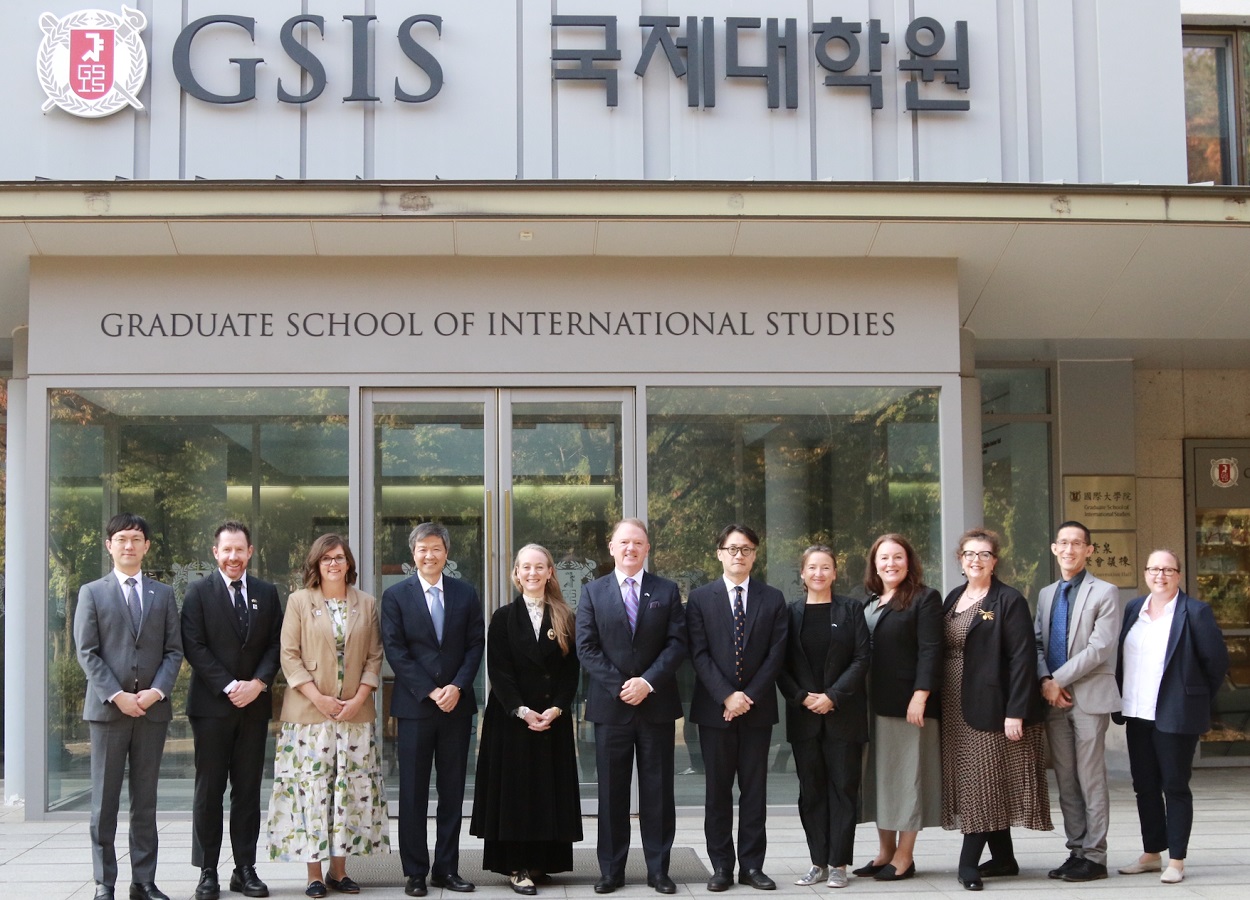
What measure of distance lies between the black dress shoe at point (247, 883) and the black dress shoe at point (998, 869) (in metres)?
3.45

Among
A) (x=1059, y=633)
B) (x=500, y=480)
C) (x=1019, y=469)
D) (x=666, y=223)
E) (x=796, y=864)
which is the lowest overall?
(x=796, y=864)

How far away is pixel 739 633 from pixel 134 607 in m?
2.82

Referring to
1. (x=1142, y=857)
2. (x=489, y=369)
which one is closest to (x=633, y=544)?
(x=489, y=369)

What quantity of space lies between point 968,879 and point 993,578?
144 centimetres

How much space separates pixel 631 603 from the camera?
652 centimetres

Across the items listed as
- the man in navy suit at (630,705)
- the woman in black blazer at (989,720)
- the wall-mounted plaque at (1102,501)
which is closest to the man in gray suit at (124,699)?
the man in navy suit at (630,705)

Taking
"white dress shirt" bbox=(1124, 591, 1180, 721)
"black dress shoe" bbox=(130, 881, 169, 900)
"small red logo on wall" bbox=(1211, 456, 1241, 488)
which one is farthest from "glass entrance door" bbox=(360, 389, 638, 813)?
"small red logo on wall" bbox=(1211, 456, 1241, 488)

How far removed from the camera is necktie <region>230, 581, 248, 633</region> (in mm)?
6309

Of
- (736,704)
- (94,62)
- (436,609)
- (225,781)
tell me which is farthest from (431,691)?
(94,62)

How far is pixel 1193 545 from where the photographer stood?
35.3ft

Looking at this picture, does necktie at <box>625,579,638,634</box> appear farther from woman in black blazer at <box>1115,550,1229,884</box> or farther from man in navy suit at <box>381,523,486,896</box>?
woman in black blazer at <box>1115,550,1229,884</box>

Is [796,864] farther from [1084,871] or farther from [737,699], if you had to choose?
[1084,871]

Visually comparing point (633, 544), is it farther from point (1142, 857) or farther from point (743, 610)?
point (1142, 857)

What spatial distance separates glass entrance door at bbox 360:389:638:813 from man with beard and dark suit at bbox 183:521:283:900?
183 centimetres
